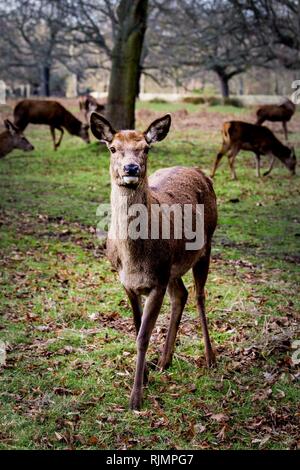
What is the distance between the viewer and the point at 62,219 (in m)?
11.4

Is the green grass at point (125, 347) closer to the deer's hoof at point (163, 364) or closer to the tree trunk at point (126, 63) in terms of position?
the deer's hoof at point (163, 364)

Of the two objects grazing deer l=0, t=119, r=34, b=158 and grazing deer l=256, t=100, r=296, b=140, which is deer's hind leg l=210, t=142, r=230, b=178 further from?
grazing deer l=256, t=100, r=296, b=140

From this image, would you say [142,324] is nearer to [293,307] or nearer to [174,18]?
[293,307]

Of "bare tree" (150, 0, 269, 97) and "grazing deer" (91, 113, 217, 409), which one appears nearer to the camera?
"grazing deer" (91, 113, 217, 409)

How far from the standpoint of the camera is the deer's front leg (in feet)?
16.2

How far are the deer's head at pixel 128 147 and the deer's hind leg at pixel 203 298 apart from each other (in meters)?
1.32

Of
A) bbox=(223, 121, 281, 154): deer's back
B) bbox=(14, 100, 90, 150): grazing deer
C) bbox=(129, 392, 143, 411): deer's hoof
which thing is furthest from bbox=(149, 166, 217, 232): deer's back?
bbox=(14, 100, 90, 150): grazing deer

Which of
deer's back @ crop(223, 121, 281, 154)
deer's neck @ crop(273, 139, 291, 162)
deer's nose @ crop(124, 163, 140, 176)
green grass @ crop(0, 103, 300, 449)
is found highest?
deer's nose @ crop(124, 163, 140, 176)

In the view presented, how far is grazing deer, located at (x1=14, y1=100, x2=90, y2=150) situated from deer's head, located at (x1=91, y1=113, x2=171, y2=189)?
591 inches

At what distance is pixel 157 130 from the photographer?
513cm

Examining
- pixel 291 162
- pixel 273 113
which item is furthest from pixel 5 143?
pixel 273 113

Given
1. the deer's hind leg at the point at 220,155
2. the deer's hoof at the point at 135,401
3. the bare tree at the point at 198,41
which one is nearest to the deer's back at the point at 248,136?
the deer's hind leg at the point at 220,155

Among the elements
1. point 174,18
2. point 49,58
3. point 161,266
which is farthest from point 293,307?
point 49,58

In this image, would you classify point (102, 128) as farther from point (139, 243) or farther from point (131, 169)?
point (139, 243)
